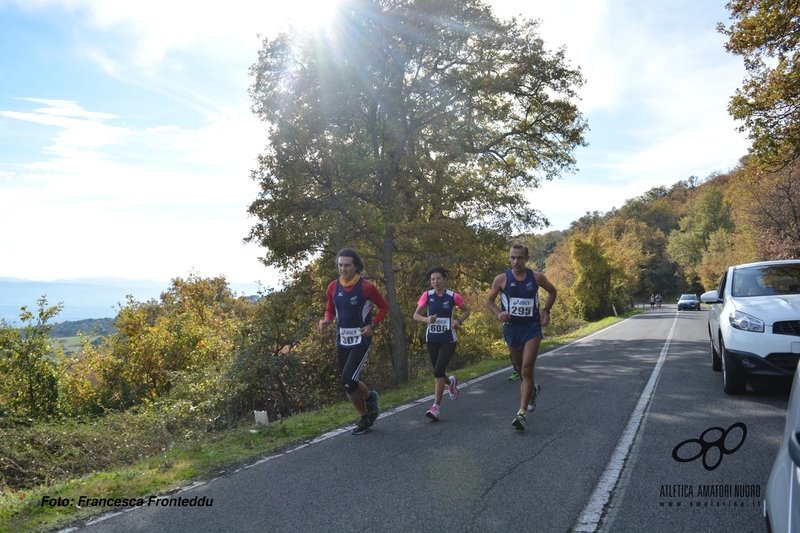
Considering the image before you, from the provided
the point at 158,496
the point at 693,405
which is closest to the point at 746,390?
the point at 693,405

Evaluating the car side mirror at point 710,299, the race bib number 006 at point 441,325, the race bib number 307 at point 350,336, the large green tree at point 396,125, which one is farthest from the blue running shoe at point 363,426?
the large green tree at point 396,125

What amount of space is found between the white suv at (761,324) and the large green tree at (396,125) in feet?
25.6

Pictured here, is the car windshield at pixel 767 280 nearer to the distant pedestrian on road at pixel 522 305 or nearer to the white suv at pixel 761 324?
the white suv at pixel 761 324

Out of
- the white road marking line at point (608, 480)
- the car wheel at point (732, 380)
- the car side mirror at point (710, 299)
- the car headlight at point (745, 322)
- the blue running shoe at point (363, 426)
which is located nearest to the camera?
the white road marking line at point (608, 480)

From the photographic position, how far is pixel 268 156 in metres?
13.1

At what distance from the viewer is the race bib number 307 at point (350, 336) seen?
618cm

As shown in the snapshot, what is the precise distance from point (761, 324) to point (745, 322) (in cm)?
21

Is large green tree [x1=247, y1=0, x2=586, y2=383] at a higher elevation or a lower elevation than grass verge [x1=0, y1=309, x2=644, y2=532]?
higher

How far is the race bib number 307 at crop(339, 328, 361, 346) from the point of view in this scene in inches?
243

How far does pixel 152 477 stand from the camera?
15.9 ft

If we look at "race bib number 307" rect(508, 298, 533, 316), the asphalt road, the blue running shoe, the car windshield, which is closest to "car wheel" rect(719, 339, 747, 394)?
the asphalt road

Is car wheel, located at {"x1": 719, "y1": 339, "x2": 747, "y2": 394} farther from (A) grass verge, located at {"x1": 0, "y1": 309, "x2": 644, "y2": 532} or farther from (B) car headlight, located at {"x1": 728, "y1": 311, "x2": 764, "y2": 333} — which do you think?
(A) grass verge, located at {"x1": 0, "y1": 309, "x2": 644, "y2": 532}

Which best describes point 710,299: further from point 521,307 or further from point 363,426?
point 363,426

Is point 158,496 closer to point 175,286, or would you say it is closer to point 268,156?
point 268,156
